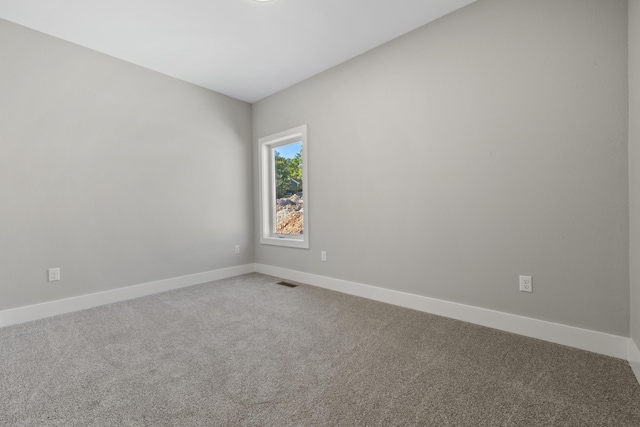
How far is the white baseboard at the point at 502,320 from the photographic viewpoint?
179cm

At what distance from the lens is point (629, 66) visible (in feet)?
5.53

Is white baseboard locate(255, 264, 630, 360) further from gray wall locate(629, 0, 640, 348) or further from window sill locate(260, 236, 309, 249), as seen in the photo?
window sill locate(260, 236, 309, 249)

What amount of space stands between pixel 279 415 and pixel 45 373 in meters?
1.44

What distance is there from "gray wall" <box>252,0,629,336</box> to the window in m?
0.68

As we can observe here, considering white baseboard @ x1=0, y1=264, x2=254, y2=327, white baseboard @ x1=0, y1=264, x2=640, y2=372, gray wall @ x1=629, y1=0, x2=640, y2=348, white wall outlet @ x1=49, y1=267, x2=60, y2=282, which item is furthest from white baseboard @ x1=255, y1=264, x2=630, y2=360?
white wall outlet @ x1=49, y1=267, x2=60, y2=282

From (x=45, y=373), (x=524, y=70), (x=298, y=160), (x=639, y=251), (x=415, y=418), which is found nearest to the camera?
(x=415, y=418)

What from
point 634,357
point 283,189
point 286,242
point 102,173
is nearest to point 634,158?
point 634,357

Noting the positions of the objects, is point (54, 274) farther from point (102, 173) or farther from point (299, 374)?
point (299, 374)

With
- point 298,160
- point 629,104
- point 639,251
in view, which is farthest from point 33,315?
point 629,104

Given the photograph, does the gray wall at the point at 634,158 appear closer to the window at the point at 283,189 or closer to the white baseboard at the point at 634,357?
the white baseboard at the point at 634,357

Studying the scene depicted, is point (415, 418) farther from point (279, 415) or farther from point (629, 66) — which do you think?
point (629, 66)

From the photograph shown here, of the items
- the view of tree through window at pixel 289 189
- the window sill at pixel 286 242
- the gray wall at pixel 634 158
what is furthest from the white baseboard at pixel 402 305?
the view of tree through window at pixel 289 189

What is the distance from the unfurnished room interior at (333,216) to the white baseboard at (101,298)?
18 mm

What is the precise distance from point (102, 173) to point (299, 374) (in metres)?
2.80
